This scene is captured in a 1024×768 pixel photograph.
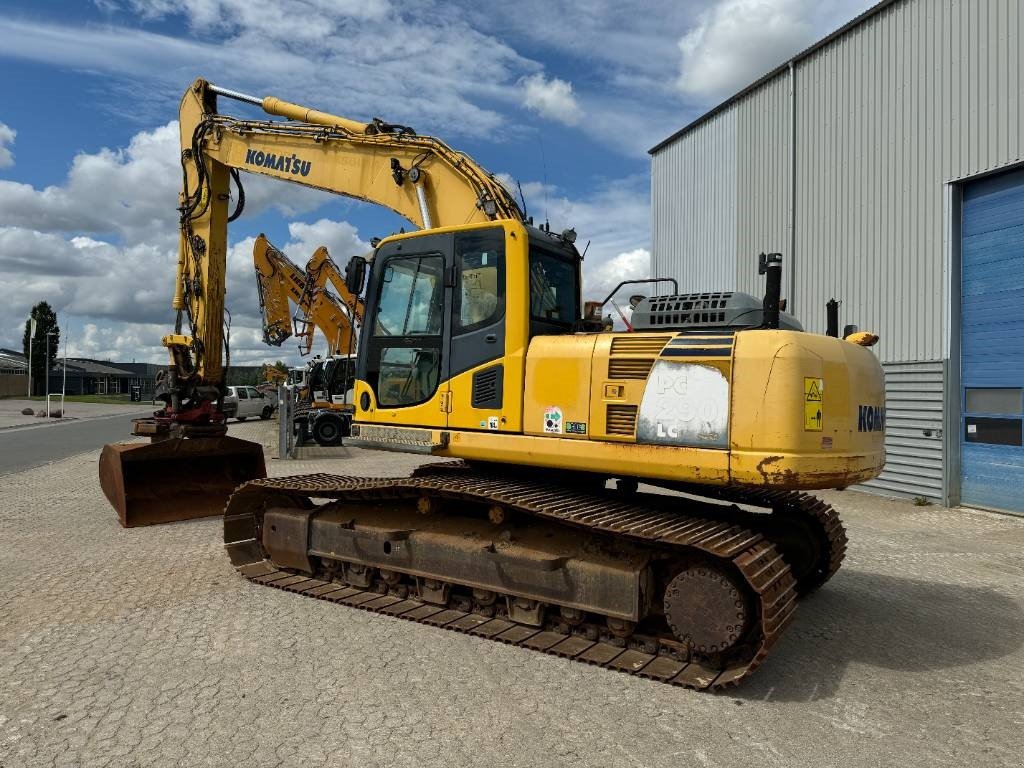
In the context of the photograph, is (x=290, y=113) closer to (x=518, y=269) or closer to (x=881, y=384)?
(x=518, y=269)

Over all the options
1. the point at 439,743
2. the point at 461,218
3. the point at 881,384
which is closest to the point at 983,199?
the point at 881,384

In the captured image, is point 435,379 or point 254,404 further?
point 254,404

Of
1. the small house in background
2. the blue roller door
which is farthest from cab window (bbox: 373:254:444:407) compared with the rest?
the small house in background

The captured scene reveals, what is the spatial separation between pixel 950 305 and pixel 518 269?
9.20m

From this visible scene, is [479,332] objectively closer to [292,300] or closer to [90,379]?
[292,300]

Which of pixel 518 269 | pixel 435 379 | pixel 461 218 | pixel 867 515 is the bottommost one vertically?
pixel 867 515

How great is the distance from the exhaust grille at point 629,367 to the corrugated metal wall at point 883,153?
8992mm

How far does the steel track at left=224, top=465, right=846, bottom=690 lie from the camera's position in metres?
4.36

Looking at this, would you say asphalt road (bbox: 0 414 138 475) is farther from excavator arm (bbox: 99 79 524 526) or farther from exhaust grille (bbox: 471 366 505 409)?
exhaust grille (bbox: 471 366 505 409)

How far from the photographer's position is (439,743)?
3600 mm

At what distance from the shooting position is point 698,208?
17.7 metres

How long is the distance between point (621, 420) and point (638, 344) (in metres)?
0.54

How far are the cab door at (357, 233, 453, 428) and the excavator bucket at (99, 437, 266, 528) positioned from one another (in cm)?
371

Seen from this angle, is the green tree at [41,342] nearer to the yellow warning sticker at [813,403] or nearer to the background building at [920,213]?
the background building at [920,213]
